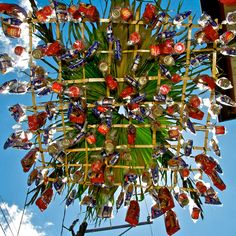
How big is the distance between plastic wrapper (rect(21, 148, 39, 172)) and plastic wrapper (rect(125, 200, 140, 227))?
677mm

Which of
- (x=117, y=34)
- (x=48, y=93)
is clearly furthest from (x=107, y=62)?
(x=48, y=93)

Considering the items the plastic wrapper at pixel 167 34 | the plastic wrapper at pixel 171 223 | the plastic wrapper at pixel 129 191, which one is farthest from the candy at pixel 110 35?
the plastic wrapper at pixel 171 223

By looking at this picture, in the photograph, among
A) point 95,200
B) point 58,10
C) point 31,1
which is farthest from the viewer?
point 95,200

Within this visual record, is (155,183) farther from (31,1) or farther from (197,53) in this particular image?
(31,1)

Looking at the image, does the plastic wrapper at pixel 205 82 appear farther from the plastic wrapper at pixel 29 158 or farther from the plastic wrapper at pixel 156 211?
the plastic wrapper at pixel 29 158

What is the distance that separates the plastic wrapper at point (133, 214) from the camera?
113 inches

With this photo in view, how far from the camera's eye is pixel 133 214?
2.88 m

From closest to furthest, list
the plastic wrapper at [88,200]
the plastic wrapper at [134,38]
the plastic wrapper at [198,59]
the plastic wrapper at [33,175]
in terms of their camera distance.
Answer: the plastic wrapper at [134,38] → the plastic wrapper at [198,59] → the plastic wrapper at [33,175] → the plastic wrapper at [88,200]

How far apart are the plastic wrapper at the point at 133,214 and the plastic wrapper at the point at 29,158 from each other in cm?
68

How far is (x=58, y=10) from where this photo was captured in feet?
8.66

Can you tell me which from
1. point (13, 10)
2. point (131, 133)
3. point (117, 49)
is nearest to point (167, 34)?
point (117, 49)

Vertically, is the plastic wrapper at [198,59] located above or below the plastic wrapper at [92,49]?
below

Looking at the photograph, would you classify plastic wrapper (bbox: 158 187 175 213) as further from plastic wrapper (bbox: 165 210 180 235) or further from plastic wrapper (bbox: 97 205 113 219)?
plastic wrapper (bbox: 97 205 113 219)

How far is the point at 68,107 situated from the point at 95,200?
72cm
